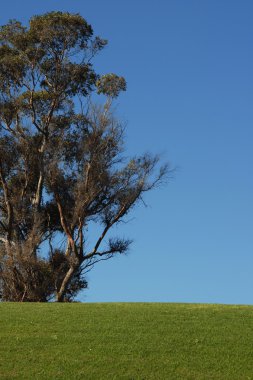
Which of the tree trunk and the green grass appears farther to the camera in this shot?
the tree trunk

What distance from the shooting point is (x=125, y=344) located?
15602mm

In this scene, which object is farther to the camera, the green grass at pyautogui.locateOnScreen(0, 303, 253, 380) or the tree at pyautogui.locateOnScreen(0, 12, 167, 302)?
the tree at pyautogui.locateOnScreen(0, 12, 167, 302)

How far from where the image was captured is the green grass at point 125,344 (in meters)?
14.0

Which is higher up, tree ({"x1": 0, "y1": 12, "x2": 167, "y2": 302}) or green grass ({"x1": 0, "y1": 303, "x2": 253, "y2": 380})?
tree ({"x1": 0, "y1": 12, "x2": 167, "y2": 302})

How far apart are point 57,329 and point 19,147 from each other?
21315 mm

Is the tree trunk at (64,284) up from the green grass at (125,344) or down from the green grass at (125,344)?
A: up

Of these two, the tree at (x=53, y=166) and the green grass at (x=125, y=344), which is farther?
the tree at (x=53, y=166)

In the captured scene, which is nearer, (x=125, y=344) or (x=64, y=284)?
(x=125, y=344)

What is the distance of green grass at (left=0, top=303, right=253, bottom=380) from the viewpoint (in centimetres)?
1403

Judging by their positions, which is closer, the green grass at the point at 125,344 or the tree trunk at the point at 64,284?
the green grass at the point at 125,344

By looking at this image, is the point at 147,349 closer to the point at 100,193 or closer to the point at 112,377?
the point at 112,377

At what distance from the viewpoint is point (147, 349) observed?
15289 mm

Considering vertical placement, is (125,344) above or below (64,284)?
below

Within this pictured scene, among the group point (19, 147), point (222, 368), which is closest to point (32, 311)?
point (222, 368)
